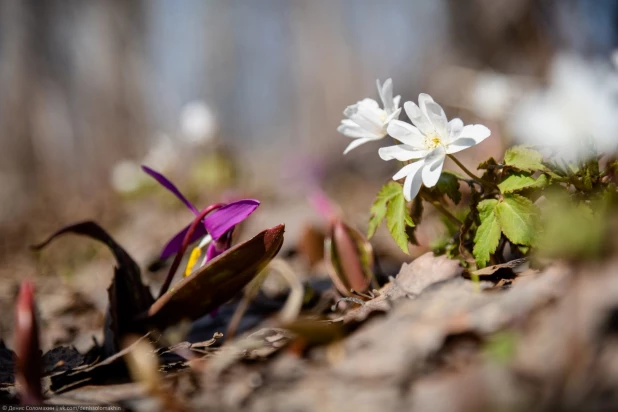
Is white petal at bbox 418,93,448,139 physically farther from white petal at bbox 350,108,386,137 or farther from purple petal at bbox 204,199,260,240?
purple petal at bbox 204,199,260,240

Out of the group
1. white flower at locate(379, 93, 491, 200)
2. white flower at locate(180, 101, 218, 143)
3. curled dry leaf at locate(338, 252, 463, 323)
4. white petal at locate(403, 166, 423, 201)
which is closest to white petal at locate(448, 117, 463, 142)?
white flower at locate(379, 93, 491, 200)

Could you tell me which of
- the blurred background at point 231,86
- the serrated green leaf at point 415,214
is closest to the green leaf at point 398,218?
the serrated green leaf at point 415,214

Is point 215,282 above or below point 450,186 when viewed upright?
below

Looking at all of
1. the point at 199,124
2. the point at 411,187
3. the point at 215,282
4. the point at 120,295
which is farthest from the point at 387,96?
the point at 199,124

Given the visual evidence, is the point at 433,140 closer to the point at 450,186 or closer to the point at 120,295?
the point at 450,186

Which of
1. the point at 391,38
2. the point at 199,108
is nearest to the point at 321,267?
the point at 199,108

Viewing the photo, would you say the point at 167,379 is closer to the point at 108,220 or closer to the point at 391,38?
the point at 108,220
